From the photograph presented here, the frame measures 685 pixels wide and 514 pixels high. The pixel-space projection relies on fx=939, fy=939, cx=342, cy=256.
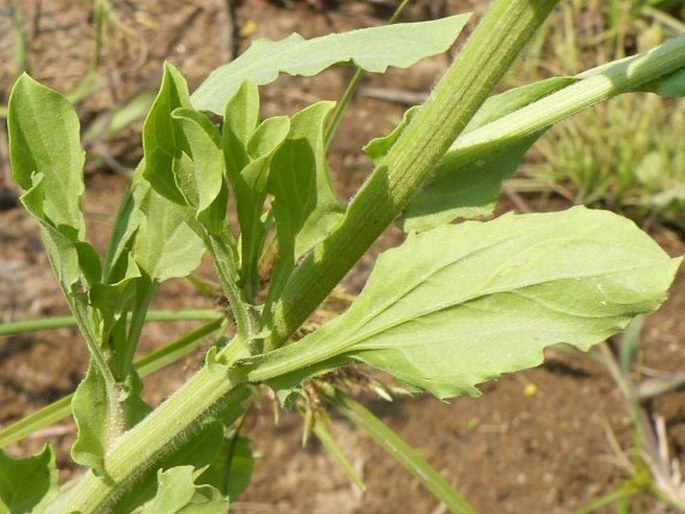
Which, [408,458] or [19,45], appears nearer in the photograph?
[408,458]

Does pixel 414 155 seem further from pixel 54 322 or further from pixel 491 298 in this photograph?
pixel 54 322

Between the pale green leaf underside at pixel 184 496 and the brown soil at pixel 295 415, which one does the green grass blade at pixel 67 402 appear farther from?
the brown soil at pixel 295 415

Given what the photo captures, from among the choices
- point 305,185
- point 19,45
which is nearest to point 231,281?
point 305,185

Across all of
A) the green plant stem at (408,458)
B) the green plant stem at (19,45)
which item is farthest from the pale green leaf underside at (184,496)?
the green plant stem at (19,45)

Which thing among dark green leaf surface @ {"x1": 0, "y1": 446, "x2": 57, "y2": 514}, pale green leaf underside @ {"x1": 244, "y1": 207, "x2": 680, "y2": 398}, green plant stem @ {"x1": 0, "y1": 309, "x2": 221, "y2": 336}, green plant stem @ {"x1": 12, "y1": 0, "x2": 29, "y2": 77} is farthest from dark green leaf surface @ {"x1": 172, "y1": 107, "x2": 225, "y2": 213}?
green plant stem @ {"x1": 12, "y1": 0, "x2": 29, "y2": 77}

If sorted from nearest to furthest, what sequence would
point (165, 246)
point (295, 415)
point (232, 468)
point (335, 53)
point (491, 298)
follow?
1. point (491, 298)
2. point (335, 53)
3. point (165, 246)
4. point (232, 468)
5. point (295, 415)

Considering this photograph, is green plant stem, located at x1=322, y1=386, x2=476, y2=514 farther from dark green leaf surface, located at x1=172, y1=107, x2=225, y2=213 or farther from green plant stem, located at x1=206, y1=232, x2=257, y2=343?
dark green leaf surface, located at x1=172, y1=107, x2=225, y2=213

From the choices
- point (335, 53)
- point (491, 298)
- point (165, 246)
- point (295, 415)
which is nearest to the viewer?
point (491, 298)
